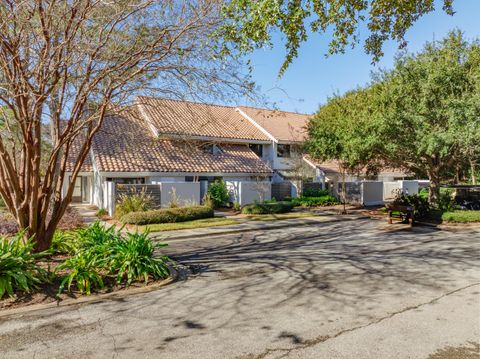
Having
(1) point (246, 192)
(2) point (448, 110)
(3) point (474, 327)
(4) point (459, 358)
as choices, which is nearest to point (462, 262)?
(3) point (474, 327)

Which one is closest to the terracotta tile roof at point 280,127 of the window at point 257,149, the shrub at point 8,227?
the window at point 257,149

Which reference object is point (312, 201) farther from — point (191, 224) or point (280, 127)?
point (191, 224)

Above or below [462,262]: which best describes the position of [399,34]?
above

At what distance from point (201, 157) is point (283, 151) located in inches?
317

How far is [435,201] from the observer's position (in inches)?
771

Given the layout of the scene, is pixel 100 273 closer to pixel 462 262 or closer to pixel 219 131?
pixel 462 262

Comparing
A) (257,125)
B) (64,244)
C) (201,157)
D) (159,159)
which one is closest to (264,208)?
(201,157)

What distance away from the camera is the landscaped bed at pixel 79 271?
6594 mm

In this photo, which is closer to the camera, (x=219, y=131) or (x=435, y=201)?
(x=435, y=201)

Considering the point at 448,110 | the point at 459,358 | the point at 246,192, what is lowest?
the point at 459,358

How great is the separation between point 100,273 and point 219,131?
2077cm

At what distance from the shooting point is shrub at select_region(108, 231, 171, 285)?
24.9 ft

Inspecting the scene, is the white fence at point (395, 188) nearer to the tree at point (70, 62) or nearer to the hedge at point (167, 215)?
the hedge at point (167, 215)

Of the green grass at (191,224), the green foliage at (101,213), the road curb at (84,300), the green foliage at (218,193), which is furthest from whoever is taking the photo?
the green foliage at (218,193)
